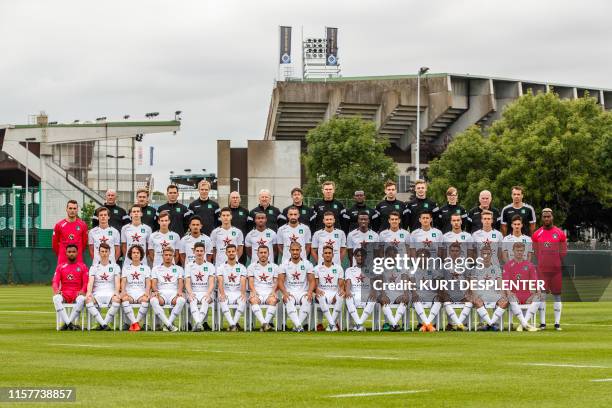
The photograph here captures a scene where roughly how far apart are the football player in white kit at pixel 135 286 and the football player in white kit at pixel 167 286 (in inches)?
5.7

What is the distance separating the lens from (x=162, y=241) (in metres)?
21.9

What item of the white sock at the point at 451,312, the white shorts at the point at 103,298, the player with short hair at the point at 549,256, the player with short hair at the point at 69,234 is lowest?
the white sock at the point at 451,312

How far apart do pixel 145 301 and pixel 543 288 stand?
22.4ft

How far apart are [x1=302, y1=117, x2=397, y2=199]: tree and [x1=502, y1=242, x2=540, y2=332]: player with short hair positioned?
50.9 metres

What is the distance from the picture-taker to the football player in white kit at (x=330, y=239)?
2144cm

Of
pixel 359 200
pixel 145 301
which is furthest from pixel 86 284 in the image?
pixel 359 200

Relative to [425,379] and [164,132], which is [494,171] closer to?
[164,132]

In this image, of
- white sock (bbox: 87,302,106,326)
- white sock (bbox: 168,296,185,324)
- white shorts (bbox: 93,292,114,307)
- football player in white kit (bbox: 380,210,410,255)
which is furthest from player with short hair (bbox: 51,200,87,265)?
football player in white kit (bbox: 380,210,410,255)

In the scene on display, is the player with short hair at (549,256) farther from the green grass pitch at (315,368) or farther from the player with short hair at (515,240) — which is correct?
the green grass pitch at (315,368)

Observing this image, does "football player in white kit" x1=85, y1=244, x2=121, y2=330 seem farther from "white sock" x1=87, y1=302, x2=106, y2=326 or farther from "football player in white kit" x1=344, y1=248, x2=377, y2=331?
"football player in white kit" x1=344, y1=248, x2=377, y2=331

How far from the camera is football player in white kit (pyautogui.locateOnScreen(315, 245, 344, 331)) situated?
68.9 ft

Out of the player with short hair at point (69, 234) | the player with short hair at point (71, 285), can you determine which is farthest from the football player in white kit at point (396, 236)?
the player with short hair at point (69, 234)

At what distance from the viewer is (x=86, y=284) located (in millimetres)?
21266

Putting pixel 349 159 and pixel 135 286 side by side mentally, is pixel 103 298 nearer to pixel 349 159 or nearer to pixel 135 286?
pixel 135 286
